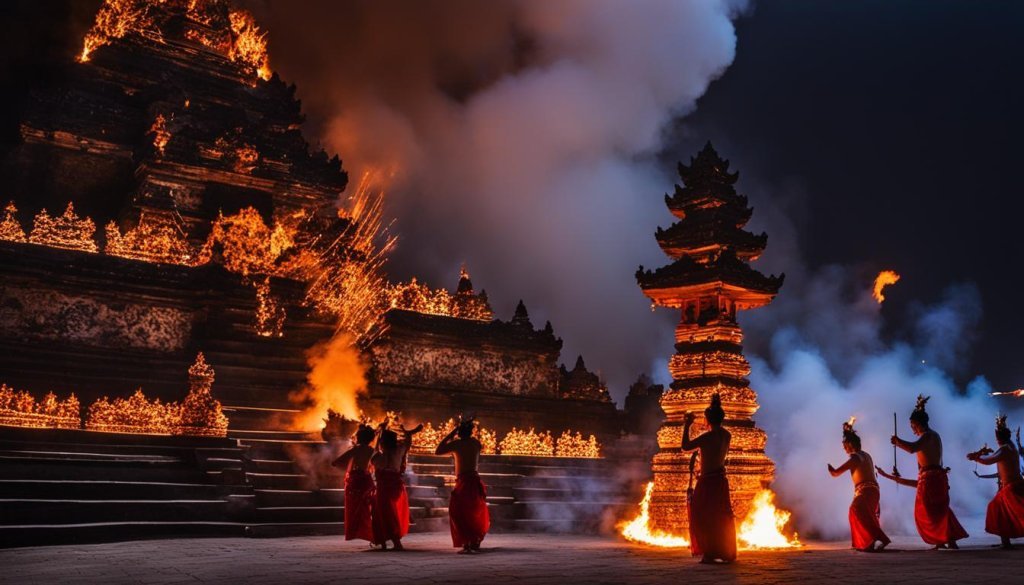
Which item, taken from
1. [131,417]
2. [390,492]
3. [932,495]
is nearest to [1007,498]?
[932,495]

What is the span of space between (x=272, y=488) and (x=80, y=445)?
11.0ft

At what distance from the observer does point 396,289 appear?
27.0 meters

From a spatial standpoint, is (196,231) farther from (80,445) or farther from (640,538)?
(640,538)

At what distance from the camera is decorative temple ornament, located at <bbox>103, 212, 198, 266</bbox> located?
24.0 m

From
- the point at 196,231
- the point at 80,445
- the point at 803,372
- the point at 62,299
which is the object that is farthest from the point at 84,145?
the point at 803,372

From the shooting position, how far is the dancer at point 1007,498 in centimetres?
1289

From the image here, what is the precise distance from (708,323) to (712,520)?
25.1ft

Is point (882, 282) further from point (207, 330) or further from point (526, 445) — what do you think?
point (207, 330)

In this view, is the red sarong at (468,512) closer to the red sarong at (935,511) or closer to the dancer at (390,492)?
the dancer at (390,492)

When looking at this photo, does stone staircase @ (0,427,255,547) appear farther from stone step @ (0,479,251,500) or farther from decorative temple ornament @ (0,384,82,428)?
decorative temple ornament @ (0,384,82,428)

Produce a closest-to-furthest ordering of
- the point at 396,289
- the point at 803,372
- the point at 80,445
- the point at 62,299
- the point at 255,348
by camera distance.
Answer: the point at 80,445
the point at 62,299
the point at 255,348
the point at 396,289
the point at 803,372

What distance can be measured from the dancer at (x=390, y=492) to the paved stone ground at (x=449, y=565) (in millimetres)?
372

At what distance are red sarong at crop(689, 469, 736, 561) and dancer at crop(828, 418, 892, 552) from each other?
7.36ft

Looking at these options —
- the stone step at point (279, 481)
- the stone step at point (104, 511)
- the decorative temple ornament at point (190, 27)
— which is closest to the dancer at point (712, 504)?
the stone step at point (104, 511)
